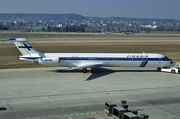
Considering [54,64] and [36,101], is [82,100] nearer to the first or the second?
[36,101]

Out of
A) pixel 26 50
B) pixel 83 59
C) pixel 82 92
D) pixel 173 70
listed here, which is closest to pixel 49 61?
pixel 26 50

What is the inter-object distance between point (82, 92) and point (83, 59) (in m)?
12.9

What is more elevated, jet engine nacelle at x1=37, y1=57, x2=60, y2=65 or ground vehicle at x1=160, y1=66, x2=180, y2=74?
jet engine nacelle at x1=37, y1=57, x2=60, y2=65

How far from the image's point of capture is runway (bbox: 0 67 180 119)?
25.7 m

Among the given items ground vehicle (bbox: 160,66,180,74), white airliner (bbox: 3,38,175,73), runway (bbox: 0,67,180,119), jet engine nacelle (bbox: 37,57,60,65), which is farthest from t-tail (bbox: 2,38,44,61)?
ground vehicle (bbox: 160,66,180,74)

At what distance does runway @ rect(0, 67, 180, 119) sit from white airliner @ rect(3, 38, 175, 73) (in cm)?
143

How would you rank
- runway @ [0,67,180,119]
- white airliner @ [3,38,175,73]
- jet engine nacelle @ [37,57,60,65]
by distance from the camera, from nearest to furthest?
runway @ [0,67,180,119], jet engine nacelle @ [37,57,60,65], white airliner @ [3,38,175,73]

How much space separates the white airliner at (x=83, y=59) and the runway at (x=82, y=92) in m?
1.43

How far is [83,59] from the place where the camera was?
4559cm

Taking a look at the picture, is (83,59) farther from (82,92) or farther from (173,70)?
(173,70)

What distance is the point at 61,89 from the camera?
114 feet

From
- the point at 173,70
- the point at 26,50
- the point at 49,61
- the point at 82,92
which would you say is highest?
the point at 26,50

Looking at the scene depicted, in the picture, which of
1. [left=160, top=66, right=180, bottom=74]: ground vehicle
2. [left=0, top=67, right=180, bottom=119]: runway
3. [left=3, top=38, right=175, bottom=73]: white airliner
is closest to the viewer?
[left=0, top=67, right=180, bottom=119]: runway

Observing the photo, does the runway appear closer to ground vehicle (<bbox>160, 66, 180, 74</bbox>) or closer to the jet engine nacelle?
ground vehicle (<bbox>160, 66, 180, 74</bbox>)
